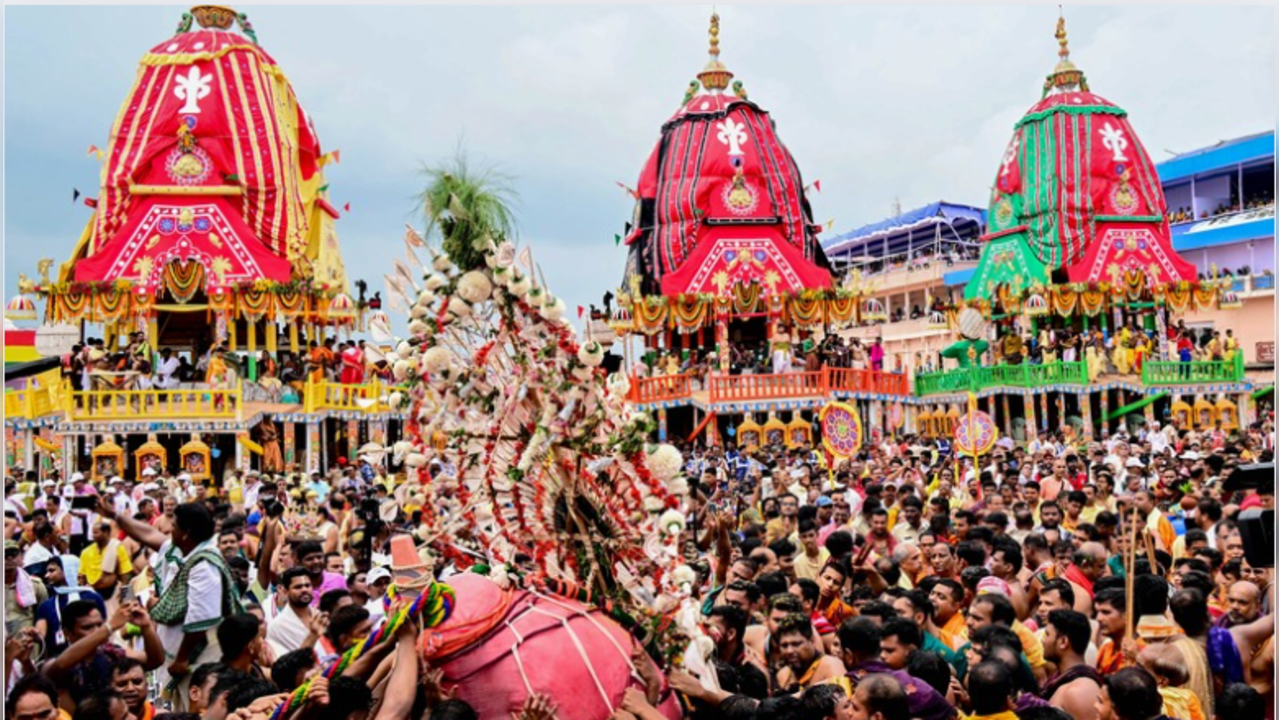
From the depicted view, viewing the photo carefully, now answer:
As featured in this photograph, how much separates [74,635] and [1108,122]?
101 ft

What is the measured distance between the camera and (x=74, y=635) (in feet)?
16.2

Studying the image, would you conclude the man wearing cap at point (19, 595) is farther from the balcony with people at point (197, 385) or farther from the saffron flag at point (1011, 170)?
the saffron flag at point (1011, 170)

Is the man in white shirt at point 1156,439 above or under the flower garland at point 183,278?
under

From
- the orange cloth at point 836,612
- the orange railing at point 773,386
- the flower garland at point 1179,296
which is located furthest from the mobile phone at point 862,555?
the flower garland at point 1179,296

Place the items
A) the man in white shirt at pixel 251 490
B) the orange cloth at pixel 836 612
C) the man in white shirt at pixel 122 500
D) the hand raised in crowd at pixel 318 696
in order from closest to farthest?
1. the hand raised in crowd at pixel 318 696
2. the orange cloth at pixel 836 612
3. the man in white shirt at pixel 122 500
4. the man in white shirt at pixel 251 490

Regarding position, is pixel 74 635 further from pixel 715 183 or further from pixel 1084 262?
pixel 1084 262

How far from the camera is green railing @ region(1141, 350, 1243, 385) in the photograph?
27141 millimetres

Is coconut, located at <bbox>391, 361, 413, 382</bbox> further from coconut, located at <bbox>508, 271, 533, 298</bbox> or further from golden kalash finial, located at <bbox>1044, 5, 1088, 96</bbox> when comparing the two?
golden kalash finial, located at <bbox>1044, 5, 1088, 96</bbox>

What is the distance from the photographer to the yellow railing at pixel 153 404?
2173 centimetres

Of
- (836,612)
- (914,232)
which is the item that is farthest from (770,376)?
(914,232)

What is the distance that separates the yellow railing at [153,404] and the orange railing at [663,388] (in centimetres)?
821

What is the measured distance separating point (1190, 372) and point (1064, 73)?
9.48m

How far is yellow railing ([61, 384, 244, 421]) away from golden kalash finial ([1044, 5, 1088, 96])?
2183 cm

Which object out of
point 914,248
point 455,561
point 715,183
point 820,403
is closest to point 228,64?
point 715,183
